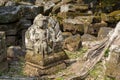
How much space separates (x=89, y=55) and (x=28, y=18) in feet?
38.4

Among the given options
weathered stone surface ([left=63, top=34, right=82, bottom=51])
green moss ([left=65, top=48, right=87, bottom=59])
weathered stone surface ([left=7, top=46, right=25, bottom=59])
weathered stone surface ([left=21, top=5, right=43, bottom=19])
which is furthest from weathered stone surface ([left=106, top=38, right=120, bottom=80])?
weathered stone surface ([left=21, top=5, right=43, bottom=19])

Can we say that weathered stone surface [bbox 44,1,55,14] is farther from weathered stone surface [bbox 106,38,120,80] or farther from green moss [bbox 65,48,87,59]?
weathered stone surface [bbox 106,38,120,80]

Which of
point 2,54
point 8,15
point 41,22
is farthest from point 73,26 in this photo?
point 2,54

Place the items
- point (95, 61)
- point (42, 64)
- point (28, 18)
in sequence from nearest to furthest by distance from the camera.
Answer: point (42, 64)
point (95, 61)
point (28, 18)

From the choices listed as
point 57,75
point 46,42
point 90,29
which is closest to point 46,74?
point 57,75

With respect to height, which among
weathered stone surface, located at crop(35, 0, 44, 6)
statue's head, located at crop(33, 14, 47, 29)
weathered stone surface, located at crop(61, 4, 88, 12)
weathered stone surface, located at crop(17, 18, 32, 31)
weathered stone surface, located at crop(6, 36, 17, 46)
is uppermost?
statue's head, located at crop(33, 14, 47, 29)

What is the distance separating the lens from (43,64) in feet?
32.8

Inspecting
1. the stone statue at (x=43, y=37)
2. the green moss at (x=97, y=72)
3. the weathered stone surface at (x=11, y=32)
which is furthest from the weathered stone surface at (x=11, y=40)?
the green moss at (x=97, y=72)

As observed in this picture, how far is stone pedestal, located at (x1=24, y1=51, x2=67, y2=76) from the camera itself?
10031 mm

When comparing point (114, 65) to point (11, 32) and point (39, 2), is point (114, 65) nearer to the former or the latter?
point (11, 32)

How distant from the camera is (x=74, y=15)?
67.1ft

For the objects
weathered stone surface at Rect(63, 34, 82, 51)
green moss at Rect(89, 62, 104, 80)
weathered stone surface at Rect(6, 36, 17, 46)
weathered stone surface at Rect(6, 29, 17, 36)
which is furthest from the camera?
weathered stone surface at Rect(6, 29, 17, 36)

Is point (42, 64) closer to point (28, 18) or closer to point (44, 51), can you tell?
point (44, 51)

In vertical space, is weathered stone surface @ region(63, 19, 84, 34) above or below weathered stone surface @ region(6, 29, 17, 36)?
above
